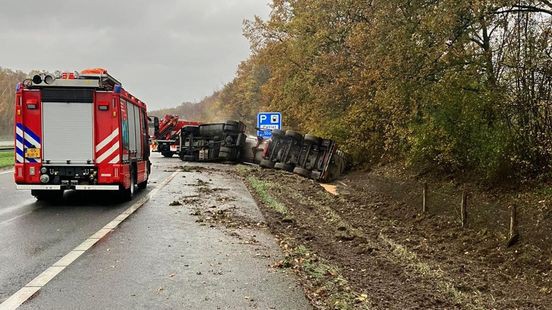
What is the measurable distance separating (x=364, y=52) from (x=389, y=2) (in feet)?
9.64

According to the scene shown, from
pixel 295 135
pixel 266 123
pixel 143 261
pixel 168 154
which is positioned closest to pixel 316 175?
pixel 295 135

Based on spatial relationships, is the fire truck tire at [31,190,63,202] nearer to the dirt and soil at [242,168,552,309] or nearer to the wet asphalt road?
the wet asphalt road

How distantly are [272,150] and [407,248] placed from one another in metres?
14.4

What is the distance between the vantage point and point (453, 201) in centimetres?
1277

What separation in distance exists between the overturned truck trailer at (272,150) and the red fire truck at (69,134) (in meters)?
11.4

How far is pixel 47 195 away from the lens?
11.9 m

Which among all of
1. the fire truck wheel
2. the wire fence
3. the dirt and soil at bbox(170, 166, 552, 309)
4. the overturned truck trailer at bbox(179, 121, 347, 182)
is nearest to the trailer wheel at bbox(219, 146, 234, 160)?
the overturned truck trailer at bbox(179, 121, 347, 182)

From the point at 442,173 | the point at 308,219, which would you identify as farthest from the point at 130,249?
the point at 442,173

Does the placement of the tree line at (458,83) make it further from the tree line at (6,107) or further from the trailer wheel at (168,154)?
the tree line at (6,107)

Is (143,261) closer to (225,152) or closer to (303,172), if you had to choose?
(303,172)

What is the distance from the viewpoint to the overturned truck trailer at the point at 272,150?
841 inches

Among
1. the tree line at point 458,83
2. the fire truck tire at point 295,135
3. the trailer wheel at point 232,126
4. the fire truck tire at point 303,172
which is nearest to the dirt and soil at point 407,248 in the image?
the tree line at point 458,83

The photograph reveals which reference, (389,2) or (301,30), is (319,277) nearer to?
(389,2)

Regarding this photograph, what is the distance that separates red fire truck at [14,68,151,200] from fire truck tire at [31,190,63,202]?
1078 millimetres
